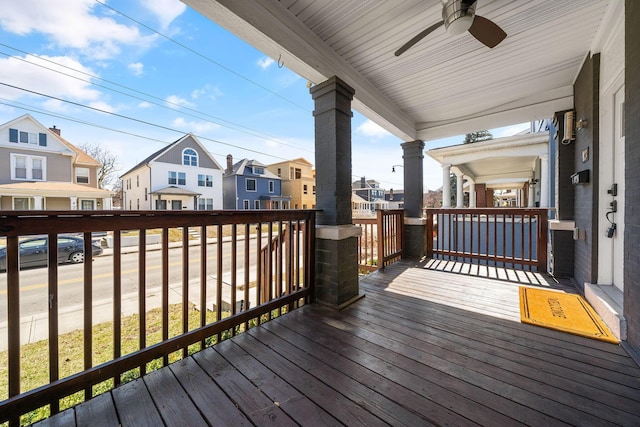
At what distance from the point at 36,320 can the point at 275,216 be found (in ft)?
13.8

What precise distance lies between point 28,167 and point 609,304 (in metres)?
11.0

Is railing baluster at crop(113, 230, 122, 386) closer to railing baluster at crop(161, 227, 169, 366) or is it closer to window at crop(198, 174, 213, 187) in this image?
railing baluster at crop(161, 227, 169, 366)

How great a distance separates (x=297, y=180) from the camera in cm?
2270

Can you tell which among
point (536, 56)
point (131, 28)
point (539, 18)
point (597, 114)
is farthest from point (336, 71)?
point (131, 28)

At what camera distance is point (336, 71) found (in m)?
2.61

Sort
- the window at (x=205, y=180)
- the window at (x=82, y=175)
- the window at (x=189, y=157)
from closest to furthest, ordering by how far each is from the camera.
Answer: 1. the window at (x=82, y=175)
2. the window at (x=189, y=157)
3. the window at (x=205, y=180)

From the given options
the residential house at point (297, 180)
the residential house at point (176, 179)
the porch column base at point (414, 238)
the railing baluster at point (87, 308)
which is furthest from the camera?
the residential house at point (297, 180)

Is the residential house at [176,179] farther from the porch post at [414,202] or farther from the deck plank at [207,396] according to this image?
the deck plank at [207,396]

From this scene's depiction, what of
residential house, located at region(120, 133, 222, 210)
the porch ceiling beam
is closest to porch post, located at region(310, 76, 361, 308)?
the porch ceiling beam

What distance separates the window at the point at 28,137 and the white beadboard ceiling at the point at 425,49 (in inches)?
324

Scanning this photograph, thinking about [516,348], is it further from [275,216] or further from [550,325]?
[275,216]

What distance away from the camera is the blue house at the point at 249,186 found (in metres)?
19.6

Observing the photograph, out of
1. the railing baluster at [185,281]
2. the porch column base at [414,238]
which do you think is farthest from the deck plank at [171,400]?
the porch column base at [414,238]

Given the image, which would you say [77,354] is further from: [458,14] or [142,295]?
[458,14]
